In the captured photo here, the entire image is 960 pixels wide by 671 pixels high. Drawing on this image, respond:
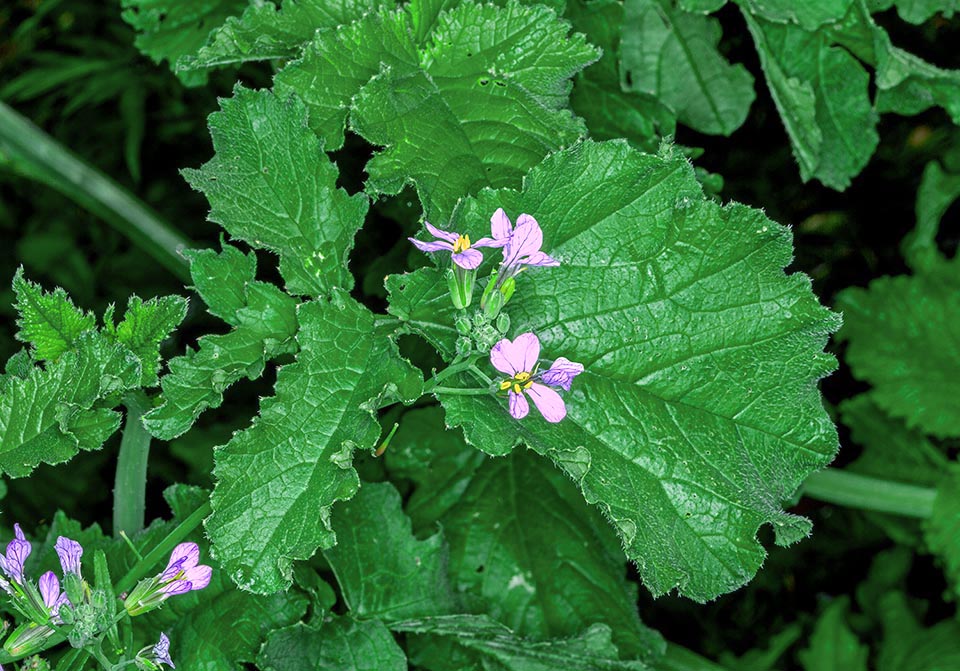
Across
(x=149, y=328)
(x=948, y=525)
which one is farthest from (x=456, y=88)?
(x=948, y=525)

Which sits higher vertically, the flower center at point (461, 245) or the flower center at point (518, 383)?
the flower center at point (461, 245)

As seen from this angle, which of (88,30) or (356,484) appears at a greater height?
(88,30)

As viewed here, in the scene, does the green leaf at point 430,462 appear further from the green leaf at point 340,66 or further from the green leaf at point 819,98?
the green leaf at point 819,98

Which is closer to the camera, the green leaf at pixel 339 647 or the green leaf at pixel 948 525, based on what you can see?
the green leaf at pixel 339 647

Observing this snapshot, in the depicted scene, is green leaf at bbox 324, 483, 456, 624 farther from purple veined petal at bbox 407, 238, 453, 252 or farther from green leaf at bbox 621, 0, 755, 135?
green leaf at bbox 621, 0, 755, 135

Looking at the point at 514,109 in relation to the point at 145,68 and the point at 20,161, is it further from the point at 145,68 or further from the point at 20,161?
the point at 145,68

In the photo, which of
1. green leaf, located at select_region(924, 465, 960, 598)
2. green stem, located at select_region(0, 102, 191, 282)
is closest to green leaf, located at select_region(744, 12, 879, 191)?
green leaf, located at select_region(924, 465, 960, 598)

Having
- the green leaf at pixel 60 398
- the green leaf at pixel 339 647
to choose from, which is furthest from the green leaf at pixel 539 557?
the green leaf at pixel 60 398

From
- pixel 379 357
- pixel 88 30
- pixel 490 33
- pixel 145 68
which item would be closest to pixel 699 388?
pixel 379 357
